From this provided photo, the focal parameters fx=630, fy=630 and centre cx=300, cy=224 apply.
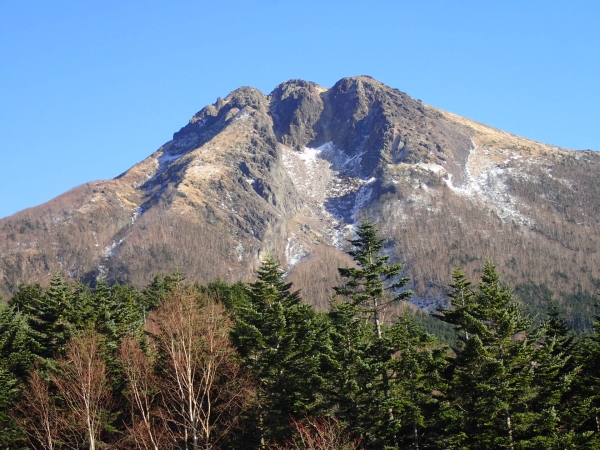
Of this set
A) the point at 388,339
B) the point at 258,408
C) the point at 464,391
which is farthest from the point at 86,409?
the point at 464,391

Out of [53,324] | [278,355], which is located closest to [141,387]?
[278,355]

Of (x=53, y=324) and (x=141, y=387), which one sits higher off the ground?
(x=53, y=324)

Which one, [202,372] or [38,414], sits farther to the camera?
[38,414]

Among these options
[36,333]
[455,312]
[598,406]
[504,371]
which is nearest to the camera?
[504,371]

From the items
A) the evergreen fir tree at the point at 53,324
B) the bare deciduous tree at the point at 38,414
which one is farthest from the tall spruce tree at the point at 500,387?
the evergreen fir tree at the point at 53,324

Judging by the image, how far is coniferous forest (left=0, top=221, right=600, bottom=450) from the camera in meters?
36.4

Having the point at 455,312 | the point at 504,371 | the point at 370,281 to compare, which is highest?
the point at 370,281

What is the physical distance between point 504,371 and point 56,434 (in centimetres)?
2835

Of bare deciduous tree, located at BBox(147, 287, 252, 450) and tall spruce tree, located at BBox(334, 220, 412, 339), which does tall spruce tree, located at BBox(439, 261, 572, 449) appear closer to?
tall spruce tree, located at BBox(334, 220, 412, 339)

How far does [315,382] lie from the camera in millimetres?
40062

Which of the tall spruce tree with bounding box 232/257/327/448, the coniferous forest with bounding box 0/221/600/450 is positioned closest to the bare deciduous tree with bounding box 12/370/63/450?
the coniferous forest with bounding box 0/221/600/450

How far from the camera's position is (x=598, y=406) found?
3869 cm

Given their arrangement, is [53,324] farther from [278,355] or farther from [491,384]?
[491,384]

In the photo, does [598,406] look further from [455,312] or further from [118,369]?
[118,369]
